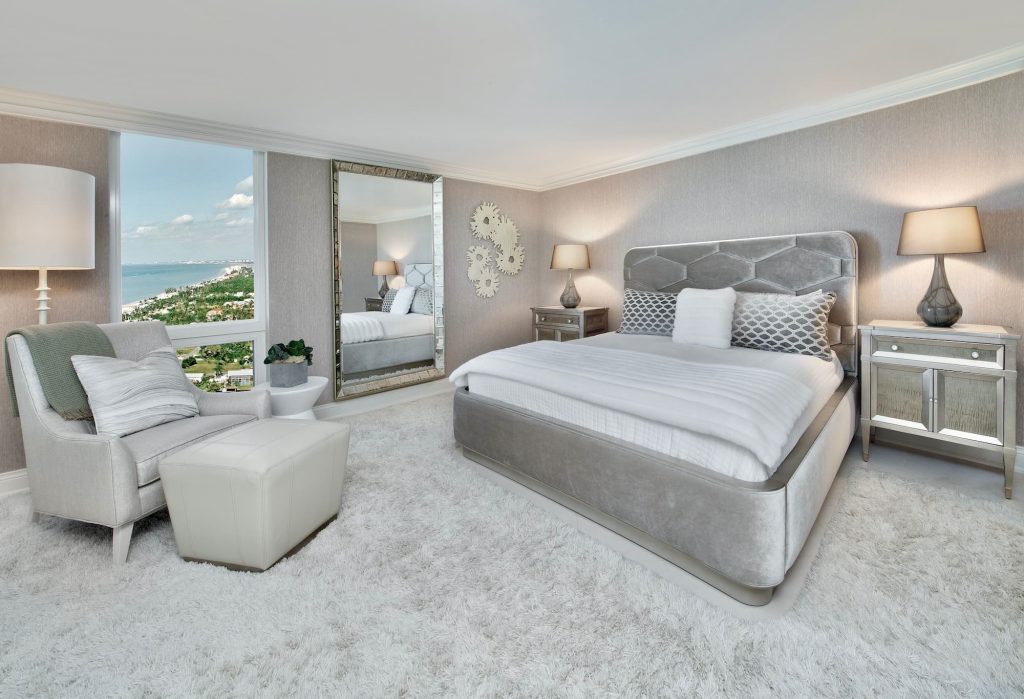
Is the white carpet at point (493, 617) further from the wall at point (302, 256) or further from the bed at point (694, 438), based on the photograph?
the wall at point (302, 256)

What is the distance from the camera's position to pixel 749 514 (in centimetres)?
163

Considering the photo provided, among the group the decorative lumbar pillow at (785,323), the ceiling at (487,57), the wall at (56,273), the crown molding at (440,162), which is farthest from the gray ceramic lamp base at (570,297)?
the wall at (56,273)

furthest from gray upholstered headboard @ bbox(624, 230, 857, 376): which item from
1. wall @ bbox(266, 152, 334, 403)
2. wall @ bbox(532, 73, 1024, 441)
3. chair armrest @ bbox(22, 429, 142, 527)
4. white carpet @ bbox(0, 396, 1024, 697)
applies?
chair armrest @ bbox(22, 429, 142, 527)

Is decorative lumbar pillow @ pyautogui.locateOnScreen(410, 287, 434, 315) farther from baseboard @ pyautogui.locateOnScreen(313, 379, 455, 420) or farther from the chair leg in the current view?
the chair leg

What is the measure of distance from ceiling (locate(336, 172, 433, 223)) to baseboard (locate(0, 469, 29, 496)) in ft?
8.83

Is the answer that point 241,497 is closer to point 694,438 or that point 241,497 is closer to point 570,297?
point 694,438

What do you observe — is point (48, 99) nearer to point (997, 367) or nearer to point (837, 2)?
point (837, 2)

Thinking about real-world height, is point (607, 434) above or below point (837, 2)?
below

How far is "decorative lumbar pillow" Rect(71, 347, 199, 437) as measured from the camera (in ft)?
7.07

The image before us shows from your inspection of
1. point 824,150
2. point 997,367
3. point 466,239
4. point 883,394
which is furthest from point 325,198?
point 997,367

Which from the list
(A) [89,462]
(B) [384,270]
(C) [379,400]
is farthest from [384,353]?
(A) [89,462]

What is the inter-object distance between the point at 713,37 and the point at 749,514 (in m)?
2.19

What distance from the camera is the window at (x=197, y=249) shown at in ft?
10.5

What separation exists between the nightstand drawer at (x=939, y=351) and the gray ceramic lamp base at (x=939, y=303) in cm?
17
